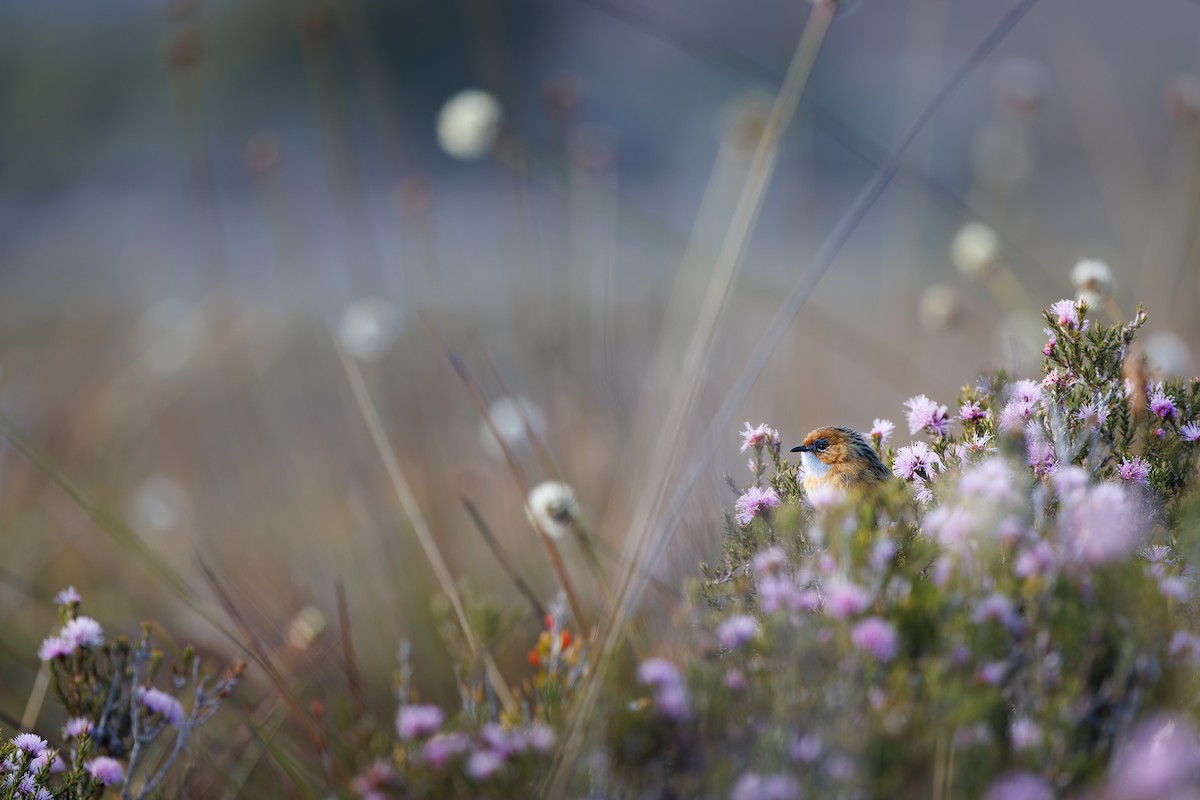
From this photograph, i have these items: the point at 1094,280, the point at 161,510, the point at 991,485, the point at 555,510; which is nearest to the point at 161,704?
the point at 555,510

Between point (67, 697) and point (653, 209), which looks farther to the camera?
point (653, 209)

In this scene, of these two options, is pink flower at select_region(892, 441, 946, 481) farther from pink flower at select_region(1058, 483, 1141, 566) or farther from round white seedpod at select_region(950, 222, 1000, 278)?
round white seedpod at select_region(950, 222, 1000, 278)

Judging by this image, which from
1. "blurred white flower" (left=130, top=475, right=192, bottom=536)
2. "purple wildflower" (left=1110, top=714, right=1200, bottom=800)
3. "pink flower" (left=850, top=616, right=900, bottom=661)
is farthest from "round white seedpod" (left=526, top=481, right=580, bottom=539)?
"blurred white flower" (left=130, top=475, right=192, bottom=536)

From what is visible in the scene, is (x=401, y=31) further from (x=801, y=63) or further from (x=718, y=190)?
(x=801, y=63)

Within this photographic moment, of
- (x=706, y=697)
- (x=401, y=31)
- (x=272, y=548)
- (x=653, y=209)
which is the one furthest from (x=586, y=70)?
(x=706, y=697)

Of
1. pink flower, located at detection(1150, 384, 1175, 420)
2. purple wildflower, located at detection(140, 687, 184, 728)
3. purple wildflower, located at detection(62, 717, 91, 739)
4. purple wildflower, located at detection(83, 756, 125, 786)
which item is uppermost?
pink flower, located at detection(1150, 384, 1175, 420)

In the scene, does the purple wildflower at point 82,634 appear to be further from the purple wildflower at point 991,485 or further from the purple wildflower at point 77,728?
the purple wildflower at point 991,485
